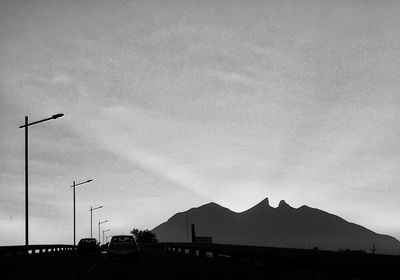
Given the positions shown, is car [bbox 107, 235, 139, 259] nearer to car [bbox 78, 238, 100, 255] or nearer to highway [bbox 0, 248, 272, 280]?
highway [bbox 0, 248, 272, 280]

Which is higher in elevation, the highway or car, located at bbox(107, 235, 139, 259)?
car, located at bbox(107, 235, 139, 259)

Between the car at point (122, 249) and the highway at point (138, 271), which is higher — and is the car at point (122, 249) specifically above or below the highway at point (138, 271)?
above

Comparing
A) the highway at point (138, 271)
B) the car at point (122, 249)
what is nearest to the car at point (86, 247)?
the highway at point (138, 271)

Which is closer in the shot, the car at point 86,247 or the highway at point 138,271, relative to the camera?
the highway at point 138,271

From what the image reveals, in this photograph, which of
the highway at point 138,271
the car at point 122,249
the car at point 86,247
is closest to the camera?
the highway at point 138,271

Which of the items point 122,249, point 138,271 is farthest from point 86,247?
point 138,271

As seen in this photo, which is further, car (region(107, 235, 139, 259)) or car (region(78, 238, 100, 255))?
car (region(78, 238, 100, 255))

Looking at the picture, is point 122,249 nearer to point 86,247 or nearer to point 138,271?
point 138,271

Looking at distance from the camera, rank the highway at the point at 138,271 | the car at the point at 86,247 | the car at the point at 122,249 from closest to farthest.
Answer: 1. the highway at the point at 138,271
2. the car at the point at 122,249
3. the car at the point at 86,247

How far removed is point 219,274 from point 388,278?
36.5 ft

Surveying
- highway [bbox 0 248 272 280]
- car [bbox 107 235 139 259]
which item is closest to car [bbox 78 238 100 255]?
highway [bbox 0 248 272 280]

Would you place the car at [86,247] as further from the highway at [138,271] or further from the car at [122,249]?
the car at [122,249]

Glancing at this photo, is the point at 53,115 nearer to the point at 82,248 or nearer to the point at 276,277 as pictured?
the point at 82,248

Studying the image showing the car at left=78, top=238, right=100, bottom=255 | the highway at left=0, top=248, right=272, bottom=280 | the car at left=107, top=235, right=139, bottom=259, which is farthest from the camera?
the car at left=78, top=238, right=100, bottom=255
